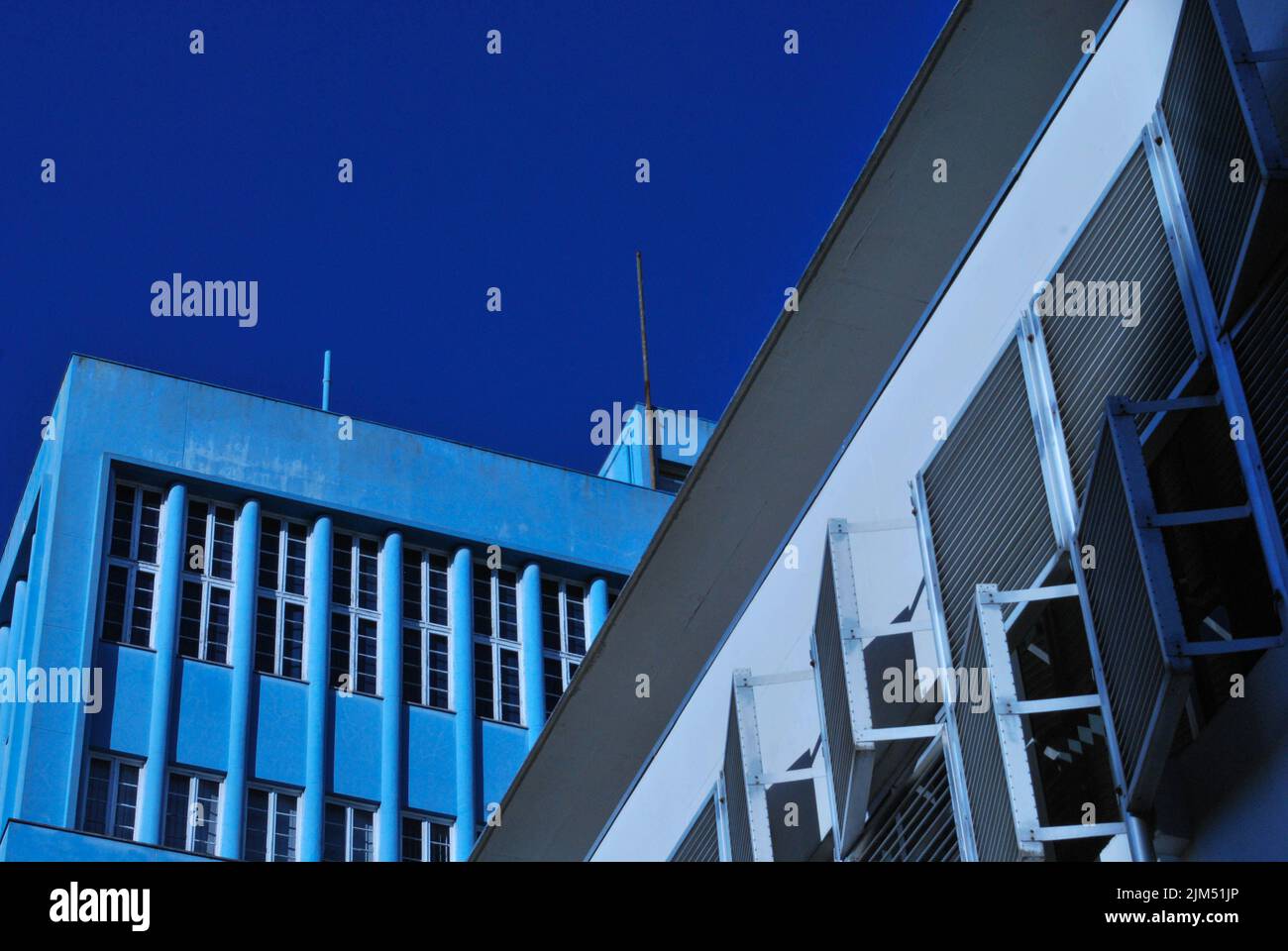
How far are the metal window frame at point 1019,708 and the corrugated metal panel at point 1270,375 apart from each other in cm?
114

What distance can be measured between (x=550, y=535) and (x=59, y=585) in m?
7.65

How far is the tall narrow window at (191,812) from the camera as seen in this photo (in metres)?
25.4

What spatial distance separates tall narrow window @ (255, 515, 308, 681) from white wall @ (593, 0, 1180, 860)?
482 inches

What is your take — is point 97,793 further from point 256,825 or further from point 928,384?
point 928,384

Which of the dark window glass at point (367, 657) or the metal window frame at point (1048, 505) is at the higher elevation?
the dark window glass at point (367, 657)

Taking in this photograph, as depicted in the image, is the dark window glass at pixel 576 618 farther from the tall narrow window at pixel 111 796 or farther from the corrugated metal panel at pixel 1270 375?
the corrugated metal panel at pixel 1270 375

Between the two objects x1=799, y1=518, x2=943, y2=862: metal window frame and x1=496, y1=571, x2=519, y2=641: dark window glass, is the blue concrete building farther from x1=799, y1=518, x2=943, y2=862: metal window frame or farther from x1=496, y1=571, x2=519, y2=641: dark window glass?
x1=799, y1=518, x2=943, y2=862: metal window frame

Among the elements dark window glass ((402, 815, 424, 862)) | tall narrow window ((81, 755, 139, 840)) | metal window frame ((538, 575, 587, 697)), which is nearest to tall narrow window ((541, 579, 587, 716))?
metal window frame ((538, 575, 587, 697))

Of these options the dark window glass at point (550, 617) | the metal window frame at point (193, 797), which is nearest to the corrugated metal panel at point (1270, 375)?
the metal window frame at point (193, 797)

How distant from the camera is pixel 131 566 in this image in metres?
27.2

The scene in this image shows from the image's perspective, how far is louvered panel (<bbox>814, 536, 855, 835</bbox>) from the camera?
11169 millimetres

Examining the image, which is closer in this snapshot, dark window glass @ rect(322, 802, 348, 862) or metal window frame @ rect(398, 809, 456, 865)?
dark window glass @ rect(322, 802, 348, 862)

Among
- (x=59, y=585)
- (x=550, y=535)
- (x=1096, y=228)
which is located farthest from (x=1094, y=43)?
(x=550, y=535)
